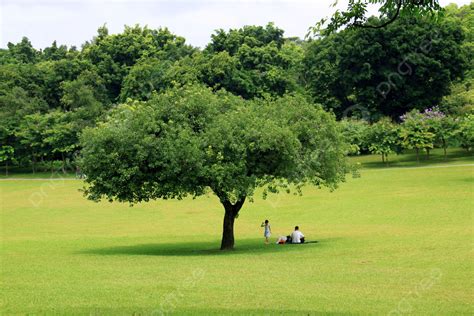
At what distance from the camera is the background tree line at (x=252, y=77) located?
3469 inches

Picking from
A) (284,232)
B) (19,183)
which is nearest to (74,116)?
(19,183)

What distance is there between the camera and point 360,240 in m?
37.5

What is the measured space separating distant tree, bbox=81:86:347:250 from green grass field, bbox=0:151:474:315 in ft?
10.7

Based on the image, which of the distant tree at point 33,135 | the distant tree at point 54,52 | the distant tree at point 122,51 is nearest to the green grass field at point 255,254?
the distant tree at point 33,135

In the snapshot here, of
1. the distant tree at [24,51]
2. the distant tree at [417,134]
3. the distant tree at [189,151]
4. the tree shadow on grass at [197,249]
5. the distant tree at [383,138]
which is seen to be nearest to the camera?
the distant tree at [189,151]

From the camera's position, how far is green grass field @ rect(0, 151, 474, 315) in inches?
766

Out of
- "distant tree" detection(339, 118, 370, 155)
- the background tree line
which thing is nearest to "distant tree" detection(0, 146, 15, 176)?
the background tree line

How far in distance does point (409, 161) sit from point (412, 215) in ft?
126

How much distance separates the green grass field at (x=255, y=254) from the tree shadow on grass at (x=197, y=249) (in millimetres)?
103

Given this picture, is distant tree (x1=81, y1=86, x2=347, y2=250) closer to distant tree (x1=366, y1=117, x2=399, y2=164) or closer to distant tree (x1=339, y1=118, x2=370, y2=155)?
distant tree (x1=366, y1=117, x2=399, y2=164)

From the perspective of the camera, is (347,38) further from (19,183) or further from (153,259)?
(153,259)

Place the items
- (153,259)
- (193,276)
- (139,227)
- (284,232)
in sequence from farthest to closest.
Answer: (139,227), (284,232), (153,259), (193,276)

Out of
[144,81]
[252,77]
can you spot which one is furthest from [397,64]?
[144,81]

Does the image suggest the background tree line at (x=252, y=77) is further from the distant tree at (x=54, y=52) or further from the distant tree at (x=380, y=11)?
the distant tree at (x=380, y=11)
